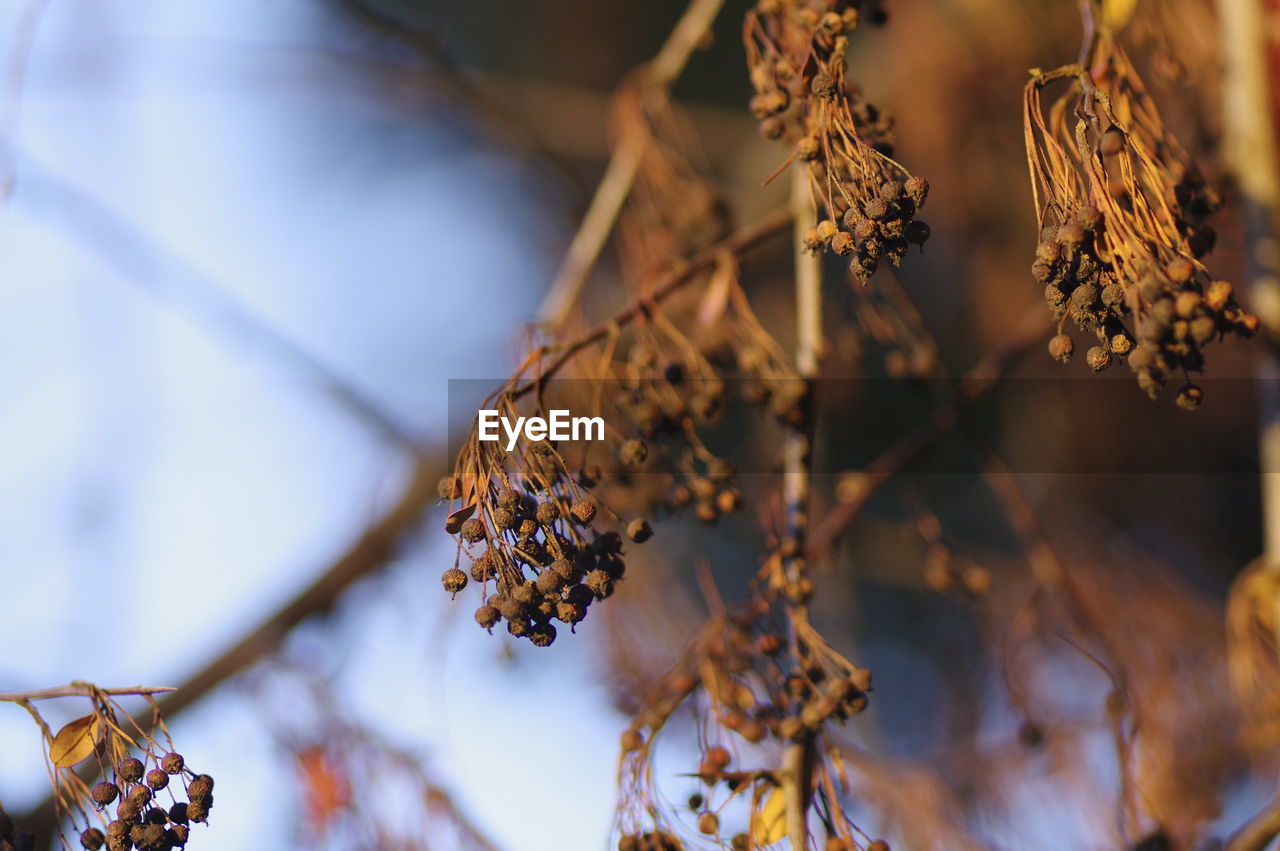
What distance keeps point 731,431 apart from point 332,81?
180cm

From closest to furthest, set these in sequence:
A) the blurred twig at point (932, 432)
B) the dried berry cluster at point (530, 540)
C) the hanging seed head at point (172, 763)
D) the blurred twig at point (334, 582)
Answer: the dried berry cluster at point (530, 540)
the hanging seed head at point (172, 763)
the blurred twig at point (932, 432)
the blurred twig at point (334, 582)

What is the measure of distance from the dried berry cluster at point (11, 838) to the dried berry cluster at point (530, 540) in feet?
1.69

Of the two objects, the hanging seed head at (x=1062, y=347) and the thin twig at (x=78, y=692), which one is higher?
the hanging seed head at (x=1062, y=347)

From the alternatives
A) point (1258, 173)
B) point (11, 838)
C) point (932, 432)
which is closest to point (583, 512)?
point (11, 838)

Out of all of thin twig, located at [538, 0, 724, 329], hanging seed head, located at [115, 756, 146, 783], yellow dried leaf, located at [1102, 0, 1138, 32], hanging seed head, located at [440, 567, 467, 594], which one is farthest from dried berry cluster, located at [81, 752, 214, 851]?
yellow dried leaf, located at [1102, 0, 1138, 32]

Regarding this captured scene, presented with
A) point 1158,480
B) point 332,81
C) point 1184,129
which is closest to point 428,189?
point 332,81

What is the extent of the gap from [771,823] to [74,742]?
73 centimetres

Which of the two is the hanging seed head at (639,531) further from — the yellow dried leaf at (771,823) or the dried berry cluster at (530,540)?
the yellow dried leaf at (771,823)

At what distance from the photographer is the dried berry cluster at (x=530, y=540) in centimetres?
103

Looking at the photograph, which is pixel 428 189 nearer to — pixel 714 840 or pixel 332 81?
pixel 332 81

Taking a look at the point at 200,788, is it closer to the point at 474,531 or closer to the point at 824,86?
the point at 474,531

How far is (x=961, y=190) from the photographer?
9.39 feet

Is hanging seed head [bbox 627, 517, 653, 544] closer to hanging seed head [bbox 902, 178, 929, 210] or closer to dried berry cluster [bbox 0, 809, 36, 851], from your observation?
hanging seed head [bbox 902, 178, 929, 210]

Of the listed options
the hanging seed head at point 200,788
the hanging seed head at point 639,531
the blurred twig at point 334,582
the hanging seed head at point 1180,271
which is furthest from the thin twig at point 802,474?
the blurred twig at point 334,582
